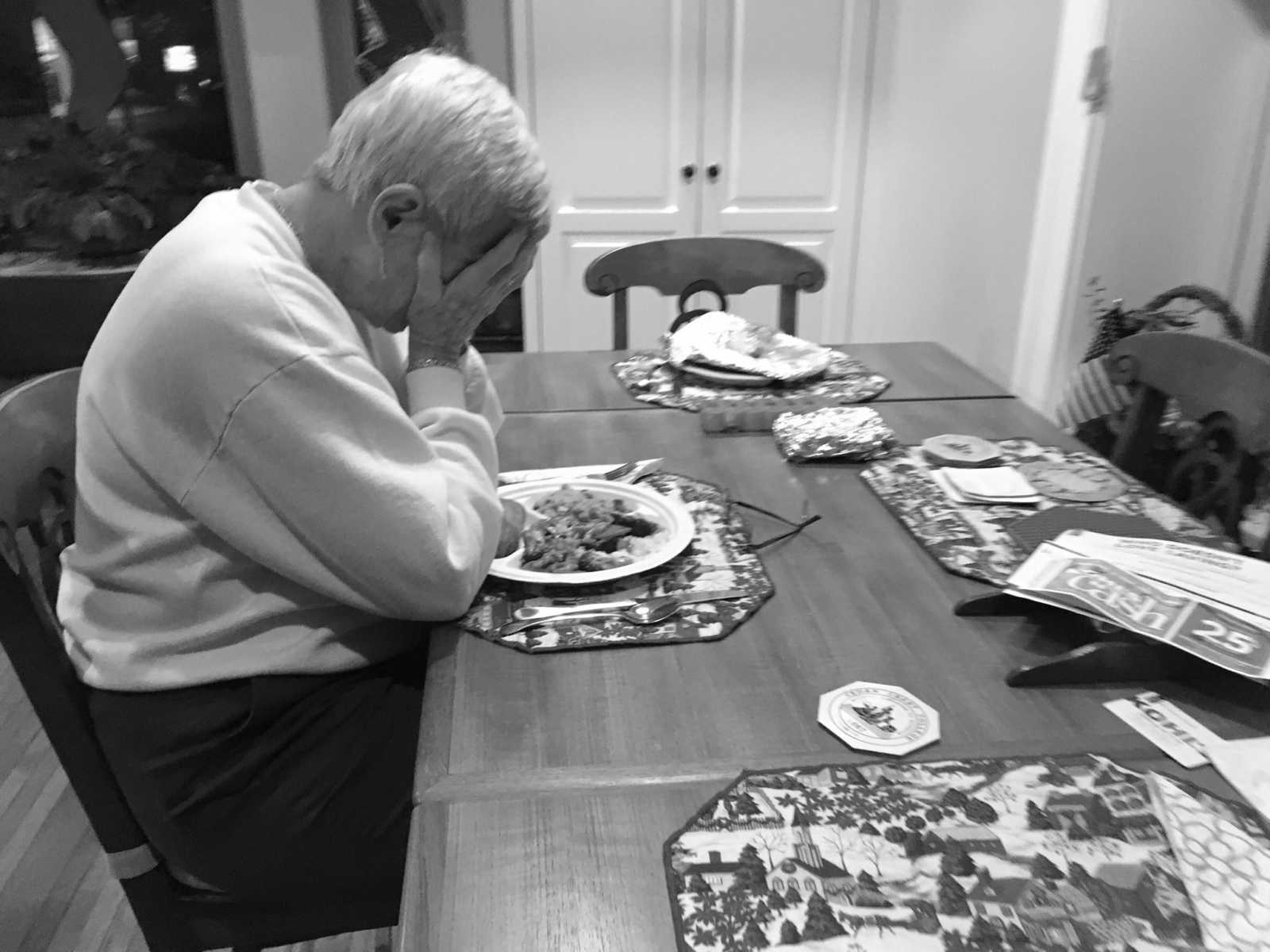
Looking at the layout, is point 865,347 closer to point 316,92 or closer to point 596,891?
A: point 596,891

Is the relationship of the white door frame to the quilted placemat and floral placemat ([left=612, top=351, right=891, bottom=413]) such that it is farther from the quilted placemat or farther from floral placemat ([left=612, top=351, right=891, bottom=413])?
the quilted placemat

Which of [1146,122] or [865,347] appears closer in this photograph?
[865,347]

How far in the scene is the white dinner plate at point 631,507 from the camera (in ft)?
3.23

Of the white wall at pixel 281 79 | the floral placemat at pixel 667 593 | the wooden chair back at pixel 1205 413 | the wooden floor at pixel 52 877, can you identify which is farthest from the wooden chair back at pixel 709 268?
the white wall at pixel 281 79

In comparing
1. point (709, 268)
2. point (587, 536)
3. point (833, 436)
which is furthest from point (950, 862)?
point (709, 268)

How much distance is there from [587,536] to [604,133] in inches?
93.8

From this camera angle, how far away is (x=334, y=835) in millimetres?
1024

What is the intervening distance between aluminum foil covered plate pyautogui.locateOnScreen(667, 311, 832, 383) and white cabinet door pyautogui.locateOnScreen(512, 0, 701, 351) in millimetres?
1458

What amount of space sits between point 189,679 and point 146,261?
419 mm

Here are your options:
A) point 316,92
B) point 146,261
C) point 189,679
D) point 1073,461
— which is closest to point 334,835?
point 189,679

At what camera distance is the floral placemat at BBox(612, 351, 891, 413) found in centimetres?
160

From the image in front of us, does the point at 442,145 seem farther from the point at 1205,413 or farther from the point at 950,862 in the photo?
the point at 1205,413

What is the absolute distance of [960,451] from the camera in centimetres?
132

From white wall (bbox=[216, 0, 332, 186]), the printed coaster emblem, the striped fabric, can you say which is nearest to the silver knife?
the printed coaster emblem
